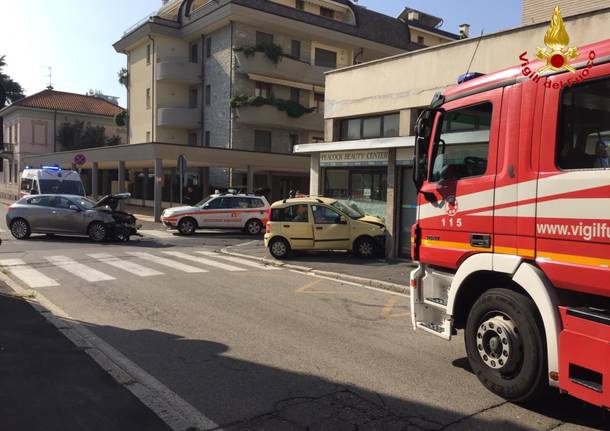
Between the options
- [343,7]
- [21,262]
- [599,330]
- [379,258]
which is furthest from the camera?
[343,7]

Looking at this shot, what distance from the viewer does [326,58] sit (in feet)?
125

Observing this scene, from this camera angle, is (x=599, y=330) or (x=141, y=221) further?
(x=141, y=221)

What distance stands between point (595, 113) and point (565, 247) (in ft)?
3.46

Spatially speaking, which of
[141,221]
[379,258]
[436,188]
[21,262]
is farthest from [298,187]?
[436,188]

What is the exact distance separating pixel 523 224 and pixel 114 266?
33.8 feet

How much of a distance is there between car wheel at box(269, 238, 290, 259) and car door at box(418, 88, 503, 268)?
8.89 m

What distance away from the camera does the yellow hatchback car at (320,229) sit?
1444 centimetres

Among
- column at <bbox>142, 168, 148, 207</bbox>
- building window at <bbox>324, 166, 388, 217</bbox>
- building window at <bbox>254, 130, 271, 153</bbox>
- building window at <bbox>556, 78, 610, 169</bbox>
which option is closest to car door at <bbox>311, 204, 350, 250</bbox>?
building window at <bbox>324, 166, 388, 217</bbox>

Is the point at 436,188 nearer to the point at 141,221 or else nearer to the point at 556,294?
the point at 556,294

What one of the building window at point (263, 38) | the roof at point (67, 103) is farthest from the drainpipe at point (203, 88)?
the roof at point (67, 103)

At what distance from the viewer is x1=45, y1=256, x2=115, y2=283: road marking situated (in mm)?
10852

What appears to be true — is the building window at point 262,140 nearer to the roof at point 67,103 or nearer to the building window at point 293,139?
the building window at point 293,139

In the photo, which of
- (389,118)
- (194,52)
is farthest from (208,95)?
(389,118)

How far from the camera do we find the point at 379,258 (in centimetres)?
1458
